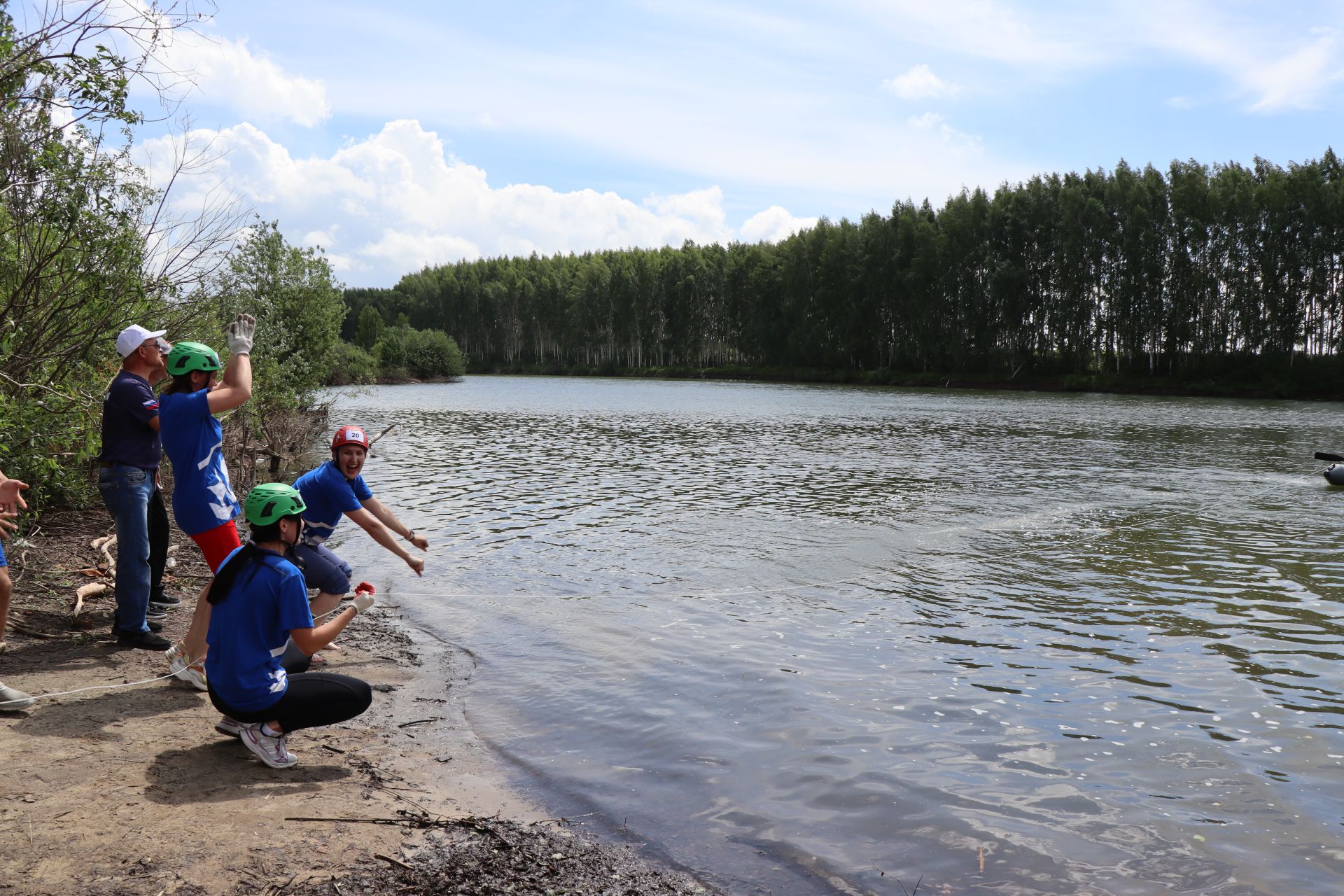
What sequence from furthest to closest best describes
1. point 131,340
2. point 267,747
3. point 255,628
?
point 131,340, point 267,747, point 255,628

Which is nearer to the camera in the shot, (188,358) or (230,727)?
(230,727)

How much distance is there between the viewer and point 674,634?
9.90 metres

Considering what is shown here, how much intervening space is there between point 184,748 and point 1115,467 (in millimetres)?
24330

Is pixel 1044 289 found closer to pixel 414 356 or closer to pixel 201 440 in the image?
pixel 414 356

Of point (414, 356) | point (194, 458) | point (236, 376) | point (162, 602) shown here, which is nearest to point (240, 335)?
point (236, 376)

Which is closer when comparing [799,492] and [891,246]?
[799,492]

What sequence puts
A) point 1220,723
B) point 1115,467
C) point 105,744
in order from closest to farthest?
point 105,744, point 1220,723, point 1115,467

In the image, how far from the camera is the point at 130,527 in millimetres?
7395

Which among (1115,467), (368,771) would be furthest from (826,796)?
(1115,467)

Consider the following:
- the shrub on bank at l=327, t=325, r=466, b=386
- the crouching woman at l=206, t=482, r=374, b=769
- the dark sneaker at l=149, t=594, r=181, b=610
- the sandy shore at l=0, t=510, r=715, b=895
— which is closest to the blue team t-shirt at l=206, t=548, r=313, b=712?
the crouching woman at l=206, t=482, r=374, b=769

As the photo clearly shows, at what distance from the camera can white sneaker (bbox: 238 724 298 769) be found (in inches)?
221

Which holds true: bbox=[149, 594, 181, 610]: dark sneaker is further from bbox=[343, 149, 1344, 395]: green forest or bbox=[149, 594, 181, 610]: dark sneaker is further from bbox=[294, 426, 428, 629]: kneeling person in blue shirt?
bbox=[343, 149, 1344, 395]: green forest

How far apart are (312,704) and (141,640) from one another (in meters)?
2.94

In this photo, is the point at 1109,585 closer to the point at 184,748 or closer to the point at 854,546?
the point at 854,546
